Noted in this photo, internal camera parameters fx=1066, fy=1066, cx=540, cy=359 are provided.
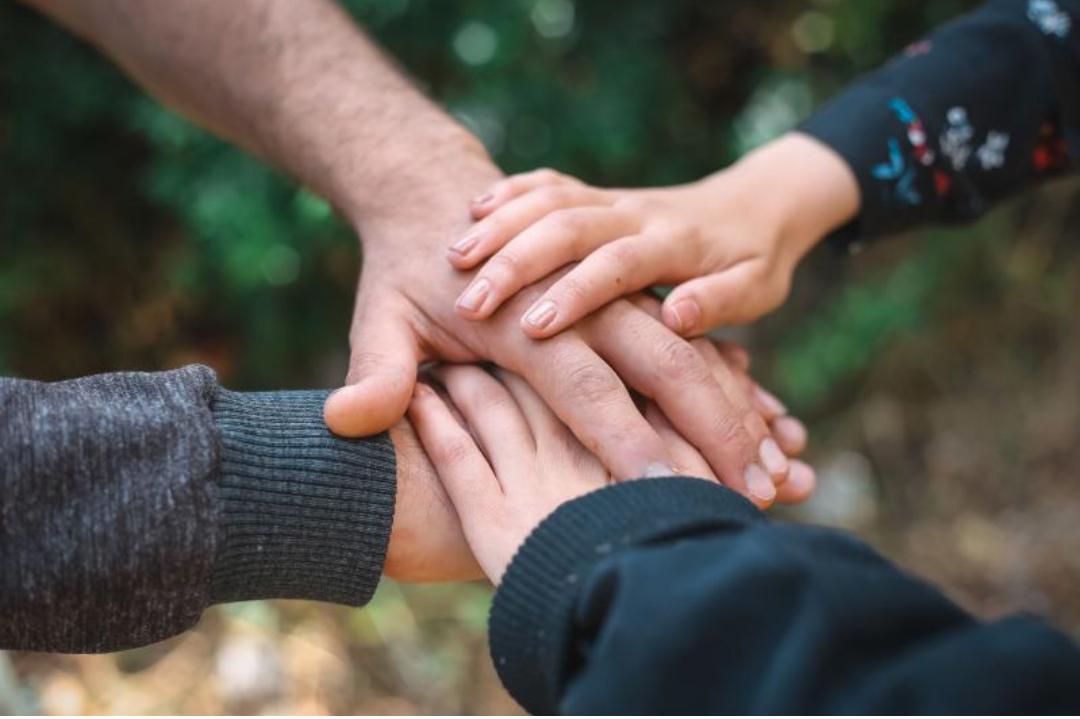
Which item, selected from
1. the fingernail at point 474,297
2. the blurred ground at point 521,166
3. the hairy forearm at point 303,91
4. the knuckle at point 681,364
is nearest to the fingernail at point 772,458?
the knuckle at point 681,364

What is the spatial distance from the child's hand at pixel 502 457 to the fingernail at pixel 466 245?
5.3 inches

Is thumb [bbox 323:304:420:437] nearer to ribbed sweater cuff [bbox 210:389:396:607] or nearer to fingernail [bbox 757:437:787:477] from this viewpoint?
ribbed sweater cuff [bbox 210:389:396:607]

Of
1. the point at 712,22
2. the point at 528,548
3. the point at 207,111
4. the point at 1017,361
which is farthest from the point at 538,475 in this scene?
the point at 1017,361

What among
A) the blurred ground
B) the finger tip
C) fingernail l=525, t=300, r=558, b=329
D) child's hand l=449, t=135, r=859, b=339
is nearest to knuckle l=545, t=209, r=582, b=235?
child's hand l=449, t=135, r=859, b=339

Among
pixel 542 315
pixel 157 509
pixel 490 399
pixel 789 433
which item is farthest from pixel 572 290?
pixel 157 509

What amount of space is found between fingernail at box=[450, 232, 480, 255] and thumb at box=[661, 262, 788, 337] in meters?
0.23

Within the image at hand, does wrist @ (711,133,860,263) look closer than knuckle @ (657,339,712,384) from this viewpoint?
No

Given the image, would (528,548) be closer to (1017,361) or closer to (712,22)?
(712,22)

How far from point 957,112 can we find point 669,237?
46cm

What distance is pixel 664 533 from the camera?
800 millimetres

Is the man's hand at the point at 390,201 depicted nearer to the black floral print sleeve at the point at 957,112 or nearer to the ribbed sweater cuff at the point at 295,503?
the ribbed sweater cuff at the point at 295,503

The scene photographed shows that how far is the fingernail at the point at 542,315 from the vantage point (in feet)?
3.67

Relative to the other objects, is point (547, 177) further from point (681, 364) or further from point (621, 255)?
point (681, 364)

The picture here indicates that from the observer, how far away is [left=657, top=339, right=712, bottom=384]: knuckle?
115cm
